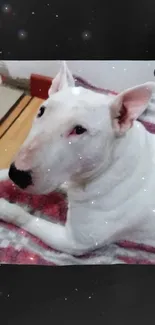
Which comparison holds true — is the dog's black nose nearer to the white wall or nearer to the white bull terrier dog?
the white bull terrier dog

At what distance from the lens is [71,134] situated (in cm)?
55

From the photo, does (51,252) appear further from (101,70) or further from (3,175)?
(101,70)

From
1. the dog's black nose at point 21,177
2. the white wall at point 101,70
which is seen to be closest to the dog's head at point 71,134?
the dog's black nose at point 21,177

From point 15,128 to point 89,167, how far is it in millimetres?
122

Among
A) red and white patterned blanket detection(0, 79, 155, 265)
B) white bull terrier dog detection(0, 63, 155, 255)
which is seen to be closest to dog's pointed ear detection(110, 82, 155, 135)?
white bull terrier dog detection(0, 63, 155, 255)

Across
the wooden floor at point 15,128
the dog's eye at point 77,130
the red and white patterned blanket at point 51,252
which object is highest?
the dog's eye at point 77,130

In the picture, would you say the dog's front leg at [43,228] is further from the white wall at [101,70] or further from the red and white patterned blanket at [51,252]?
the white wall at [101,70]

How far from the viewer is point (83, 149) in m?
0.56

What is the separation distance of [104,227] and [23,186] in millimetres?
116

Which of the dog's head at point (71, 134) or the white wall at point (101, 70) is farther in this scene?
the white wall at point (101, 70)

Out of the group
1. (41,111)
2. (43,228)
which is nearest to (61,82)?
(41,111)

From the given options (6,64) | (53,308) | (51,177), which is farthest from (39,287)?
(6,64)

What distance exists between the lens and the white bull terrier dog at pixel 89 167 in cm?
55

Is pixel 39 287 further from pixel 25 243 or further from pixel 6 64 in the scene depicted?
pixel 6 64
